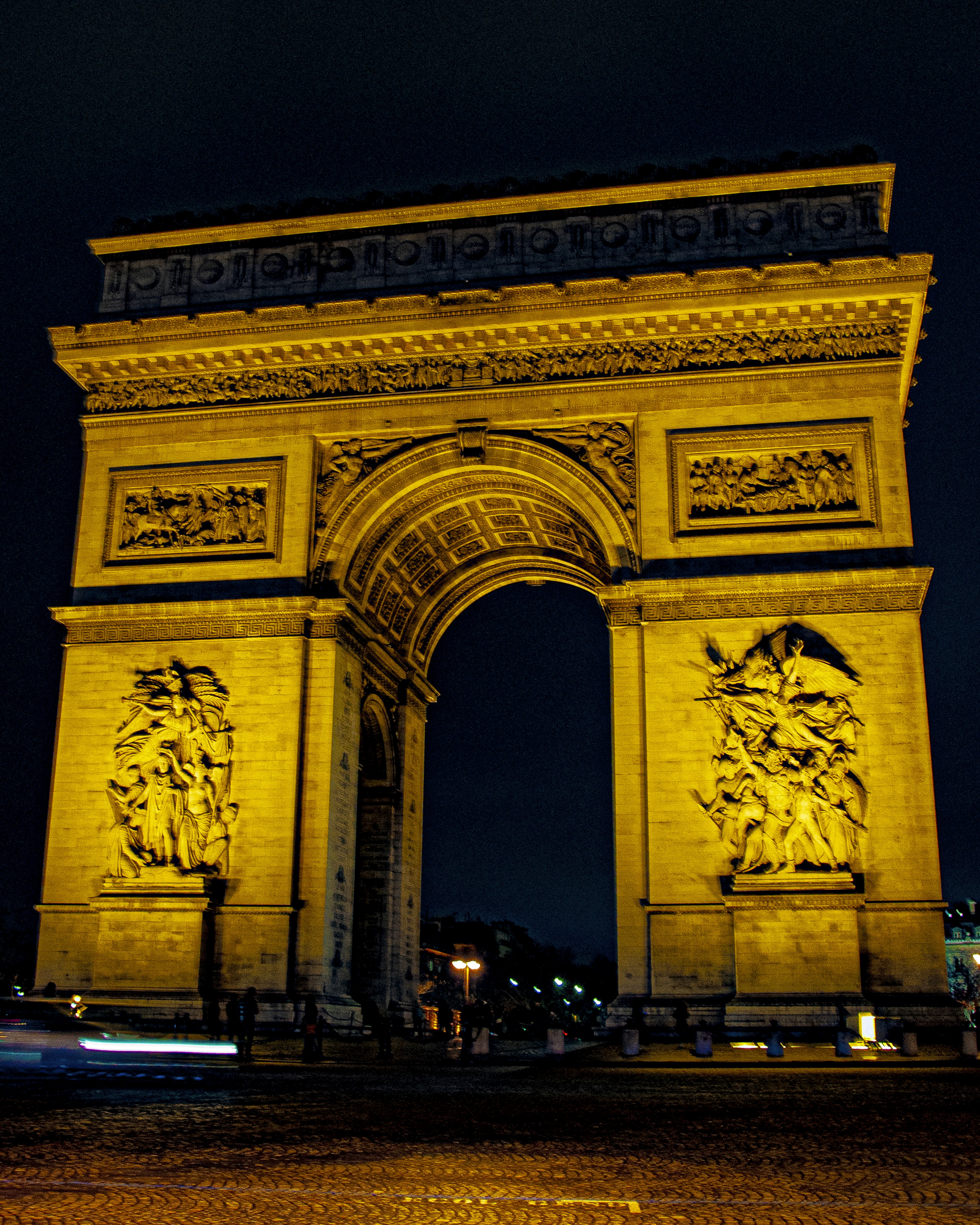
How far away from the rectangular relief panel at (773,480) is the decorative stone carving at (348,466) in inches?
227

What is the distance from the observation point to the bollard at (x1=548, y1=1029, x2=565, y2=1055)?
21.2 meters

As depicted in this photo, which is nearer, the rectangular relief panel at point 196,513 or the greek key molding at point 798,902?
the greek key molding at point 798,902

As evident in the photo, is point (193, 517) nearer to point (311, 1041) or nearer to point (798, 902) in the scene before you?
point (311, 1041)

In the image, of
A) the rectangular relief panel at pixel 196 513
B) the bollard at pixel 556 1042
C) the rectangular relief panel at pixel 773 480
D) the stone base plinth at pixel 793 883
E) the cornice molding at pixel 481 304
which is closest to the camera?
the bollard at pixel 556 1042

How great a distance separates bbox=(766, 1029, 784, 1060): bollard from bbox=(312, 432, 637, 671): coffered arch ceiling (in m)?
9.39

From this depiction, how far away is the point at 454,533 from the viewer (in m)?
32.1

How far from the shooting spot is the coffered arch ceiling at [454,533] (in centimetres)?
2717

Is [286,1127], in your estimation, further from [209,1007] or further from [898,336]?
[898,336]

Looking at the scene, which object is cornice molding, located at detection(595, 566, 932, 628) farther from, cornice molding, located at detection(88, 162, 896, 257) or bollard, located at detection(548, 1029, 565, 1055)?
cornice molding, located at detection(88, 162, 896, 257)

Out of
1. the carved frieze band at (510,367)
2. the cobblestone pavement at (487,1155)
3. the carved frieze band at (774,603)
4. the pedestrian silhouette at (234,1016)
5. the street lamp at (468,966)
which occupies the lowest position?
the cobblestone pavement at (487,1155)

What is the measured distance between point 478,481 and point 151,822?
385 inches

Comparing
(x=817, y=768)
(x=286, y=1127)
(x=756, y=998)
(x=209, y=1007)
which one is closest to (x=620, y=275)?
(x=817, y=768)

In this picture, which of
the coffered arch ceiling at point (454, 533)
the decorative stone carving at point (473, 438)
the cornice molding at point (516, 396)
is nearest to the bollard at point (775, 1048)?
the coffered arch ceiling at point (454, 533)

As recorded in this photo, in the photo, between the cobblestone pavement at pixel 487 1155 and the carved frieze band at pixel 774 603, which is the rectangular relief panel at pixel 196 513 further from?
the cobblestone pavement at pixel 487 1155
